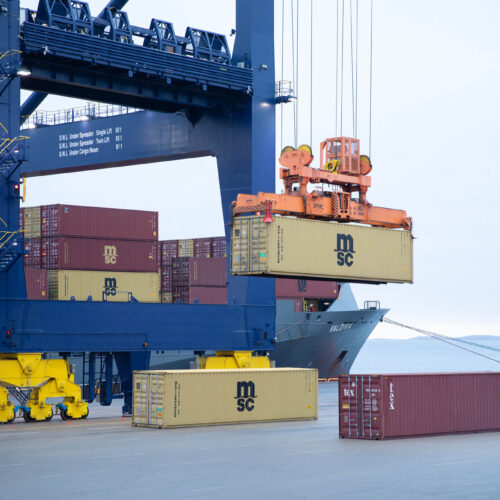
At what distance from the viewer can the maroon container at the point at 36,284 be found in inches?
1869

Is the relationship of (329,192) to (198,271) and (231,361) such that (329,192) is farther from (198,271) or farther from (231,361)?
(198,271)

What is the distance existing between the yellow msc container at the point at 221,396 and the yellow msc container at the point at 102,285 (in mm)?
9315

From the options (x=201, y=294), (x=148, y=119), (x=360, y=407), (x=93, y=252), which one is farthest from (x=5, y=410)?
(x=201, y=294)

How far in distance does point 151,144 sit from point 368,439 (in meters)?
22.2

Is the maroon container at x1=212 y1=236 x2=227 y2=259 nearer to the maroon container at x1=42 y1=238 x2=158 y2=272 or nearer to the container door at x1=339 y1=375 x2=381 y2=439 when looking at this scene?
the maroon container at x1=42 y1=238 x2=158 y2=272

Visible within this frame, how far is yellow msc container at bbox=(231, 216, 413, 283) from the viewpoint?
35.1m

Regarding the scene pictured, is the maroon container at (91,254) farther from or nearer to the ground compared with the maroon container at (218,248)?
nearer to the ground

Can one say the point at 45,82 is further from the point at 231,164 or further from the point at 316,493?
the point at 316,493

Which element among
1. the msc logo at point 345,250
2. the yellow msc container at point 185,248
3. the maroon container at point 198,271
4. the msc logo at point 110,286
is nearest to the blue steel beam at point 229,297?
the msc logo at point 110,286

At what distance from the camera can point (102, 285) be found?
47.0m

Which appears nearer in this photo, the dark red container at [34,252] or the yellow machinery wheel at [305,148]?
the yellow machinery wheel at [305,148]

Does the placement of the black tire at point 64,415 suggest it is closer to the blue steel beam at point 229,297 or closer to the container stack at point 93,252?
the blue steel beam at point 229,297

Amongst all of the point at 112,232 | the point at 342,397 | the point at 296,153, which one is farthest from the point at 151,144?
the point at 342,397

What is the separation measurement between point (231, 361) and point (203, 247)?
21348 mm
